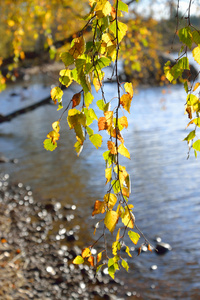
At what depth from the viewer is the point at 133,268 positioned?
6.17m

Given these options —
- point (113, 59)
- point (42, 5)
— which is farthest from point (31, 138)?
point (113, 59)

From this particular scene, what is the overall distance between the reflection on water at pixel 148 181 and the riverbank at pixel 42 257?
1.61 ft

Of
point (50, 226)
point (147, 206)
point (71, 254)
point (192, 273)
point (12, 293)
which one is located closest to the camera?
point (12, 293)

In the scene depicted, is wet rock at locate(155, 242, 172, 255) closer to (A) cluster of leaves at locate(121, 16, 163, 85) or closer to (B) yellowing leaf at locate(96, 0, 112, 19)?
(A) cluster of leaves at locate(121, 16, 163, 85)

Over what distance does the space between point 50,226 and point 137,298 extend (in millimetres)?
2680

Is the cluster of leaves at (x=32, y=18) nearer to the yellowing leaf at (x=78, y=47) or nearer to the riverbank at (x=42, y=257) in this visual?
the riverbank at (x=42, y=257)

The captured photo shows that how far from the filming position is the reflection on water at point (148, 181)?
19.9ft

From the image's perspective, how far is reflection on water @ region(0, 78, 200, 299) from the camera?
605 cm

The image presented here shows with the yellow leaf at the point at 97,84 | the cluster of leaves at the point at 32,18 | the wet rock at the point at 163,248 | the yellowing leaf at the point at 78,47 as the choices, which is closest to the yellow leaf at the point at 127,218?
the yellow leaf at the point at 97,84

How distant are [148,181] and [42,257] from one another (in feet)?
14.0

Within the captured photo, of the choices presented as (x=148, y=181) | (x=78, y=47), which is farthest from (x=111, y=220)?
(x=148, y=181)

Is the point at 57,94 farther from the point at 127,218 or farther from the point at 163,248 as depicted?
the point at 163,248

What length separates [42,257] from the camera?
638 centimetres

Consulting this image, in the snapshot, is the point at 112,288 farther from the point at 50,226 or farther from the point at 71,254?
the point at 50,226
